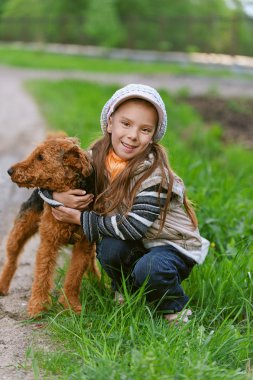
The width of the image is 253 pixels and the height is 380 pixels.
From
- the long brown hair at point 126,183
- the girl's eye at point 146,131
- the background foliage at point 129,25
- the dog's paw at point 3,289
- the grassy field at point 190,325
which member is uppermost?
the background foliage at point 129,25

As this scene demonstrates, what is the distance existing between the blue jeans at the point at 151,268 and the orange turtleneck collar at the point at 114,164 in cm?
37

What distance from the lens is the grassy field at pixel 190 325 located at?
2.79 meters

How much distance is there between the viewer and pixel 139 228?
11.4ft

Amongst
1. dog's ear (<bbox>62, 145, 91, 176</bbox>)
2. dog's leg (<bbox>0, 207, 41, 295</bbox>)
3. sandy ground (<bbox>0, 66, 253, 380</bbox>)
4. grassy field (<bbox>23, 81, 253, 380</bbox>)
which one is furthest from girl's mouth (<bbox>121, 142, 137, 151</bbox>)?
sandy ground (<bbox>0, 66, 253, 380</bbox>)

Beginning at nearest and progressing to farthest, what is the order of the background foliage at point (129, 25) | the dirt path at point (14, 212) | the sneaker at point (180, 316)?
the dirt path at point (14, 212)
the sneaker at point (180, 316)
the background foliage at point (129, 25)

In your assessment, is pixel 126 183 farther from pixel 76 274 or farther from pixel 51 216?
pixel 76 274

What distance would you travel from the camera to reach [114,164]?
3654 millimetres

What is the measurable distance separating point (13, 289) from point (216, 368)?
1.78 meters

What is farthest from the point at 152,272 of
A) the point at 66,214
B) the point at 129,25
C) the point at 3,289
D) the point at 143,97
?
the point at 129,25

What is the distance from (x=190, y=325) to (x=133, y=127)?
1.09 m

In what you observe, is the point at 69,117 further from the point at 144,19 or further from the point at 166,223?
the point at 144,19

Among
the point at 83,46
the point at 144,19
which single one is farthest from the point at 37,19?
the point at 144,19

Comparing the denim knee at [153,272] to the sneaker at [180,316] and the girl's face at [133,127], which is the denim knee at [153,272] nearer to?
the sneaker at [180,316]

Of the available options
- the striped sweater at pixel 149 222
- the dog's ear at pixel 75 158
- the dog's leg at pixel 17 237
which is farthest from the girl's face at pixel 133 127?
the dog's leg at pixel 17 237
